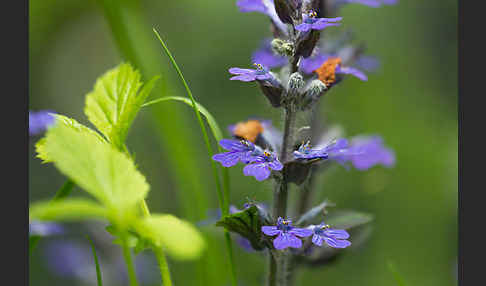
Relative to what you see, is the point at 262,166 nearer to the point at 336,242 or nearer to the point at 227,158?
the point at 227,158

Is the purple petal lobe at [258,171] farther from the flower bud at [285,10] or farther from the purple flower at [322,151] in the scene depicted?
the flower bud at [285,10]

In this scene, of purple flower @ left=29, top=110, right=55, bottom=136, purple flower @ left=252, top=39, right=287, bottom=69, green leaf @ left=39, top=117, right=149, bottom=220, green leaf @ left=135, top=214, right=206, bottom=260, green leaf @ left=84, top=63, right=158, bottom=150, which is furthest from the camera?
purple flower @ left=252, top=39, right=287, bottom=69

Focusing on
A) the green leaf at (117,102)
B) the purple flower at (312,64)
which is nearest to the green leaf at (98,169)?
the green leaf at (117,102)

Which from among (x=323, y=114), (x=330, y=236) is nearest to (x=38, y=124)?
(x=330, y=236)

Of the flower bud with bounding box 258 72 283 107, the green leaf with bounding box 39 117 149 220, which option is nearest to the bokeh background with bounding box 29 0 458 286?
the flower bud with bounding box 258 72 283 107

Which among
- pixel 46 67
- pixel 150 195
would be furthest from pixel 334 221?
pixel 46 67

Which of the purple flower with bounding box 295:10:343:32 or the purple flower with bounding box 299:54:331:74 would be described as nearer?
the purple flower with bounding box 295:10:343:32

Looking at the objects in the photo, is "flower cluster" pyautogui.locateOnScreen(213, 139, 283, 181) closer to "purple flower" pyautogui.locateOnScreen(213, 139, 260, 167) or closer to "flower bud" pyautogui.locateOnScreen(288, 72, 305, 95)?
"purple flower" pyautogui.locateOnScreen(213, 139, 260, 167)
